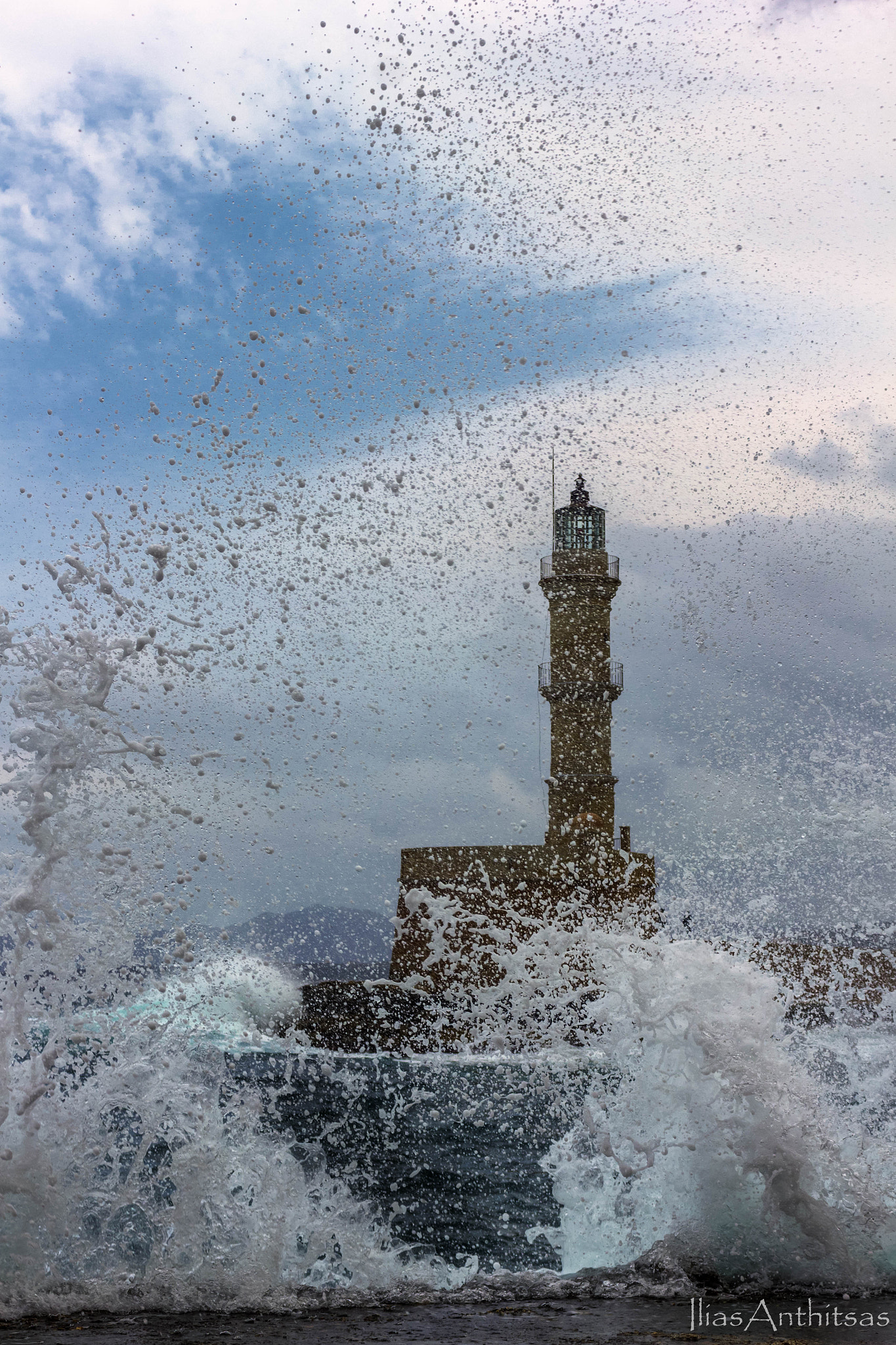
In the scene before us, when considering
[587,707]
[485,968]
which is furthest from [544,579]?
[485,968]

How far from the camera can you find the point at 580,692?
18.7m

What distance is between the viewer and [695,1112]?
20.2 feet

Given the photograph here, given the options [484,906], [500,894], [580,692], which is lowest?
[484,906]

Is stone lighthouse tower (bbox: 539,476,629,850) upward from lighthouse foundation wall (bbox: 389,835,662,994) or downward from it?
upward

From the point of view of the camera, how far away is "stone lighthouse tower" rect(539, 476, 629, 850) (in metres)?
18.4

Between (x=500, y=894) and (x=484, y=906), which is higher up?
(x=500, y=894)

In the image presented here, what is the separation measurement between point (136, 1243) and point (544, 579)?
15058 mm

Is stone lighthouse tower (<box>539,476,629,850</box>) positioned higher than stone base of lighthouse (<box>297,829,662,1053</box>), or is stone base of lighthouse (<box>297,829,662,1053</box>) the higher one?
stone lighthouse tower (<box>539,476,629,850</box>)

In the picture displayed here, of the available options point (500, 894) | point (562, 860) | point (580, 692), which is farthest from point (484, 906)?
point (580, 692)

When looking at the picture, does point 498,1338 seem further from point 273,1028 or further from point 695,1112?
point 273,1028

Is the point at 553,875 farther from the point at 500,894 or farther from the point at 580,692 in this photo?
the point at 580,692

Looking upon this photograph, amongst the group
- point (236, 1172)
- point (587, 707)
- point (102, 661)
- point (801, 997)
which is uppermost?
point (587, 707)

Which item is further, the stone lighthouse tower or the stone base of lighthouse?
the stone lighthouse tower

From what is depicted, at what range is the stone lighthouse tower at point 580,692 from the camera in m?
18.4
